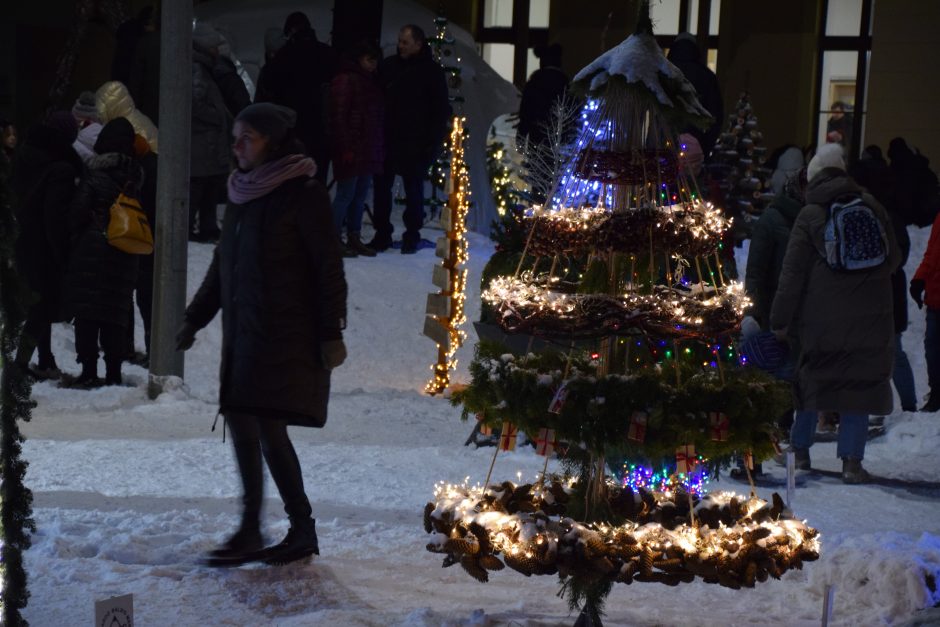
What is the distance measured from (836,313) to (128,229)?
16.2ft

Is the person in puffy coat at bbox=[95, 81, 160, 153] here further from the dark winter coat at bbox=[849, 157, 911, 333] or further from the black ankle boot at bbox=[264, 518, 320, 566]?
the black ankle boot at bbox=[264, 518, 320, 566]

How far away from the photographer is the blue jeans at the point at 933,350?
39.7 ft

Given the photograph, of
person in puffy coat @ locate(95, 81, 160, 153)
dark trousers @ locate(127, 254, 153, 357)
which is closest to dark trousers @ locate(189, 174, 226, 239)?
person in puffy coat @ locate(95, 81, 160, 153)

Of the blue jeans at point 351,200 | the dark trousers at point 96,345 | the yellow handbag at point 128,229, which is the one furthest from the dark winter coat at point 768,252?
the blue jeans at point 351,200

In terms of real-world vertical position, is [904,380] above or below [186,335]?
below

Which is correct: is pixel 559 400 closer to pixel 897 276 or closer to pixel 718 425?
pixel 718 425

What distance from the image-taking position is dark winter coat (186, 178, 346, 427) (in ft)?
19.3

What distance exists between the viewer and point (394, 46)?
1808cm

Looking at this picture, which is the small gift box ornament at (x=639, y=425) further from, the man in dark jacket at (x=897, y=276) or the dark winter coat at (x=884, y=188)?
the dark winter coat at (x=884, y=188)

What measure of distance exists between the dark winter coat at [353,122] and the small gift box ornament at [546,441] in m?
9.27

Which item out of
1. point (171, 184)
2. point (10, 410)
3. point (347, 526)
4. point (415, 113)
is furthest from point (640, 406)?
point (415, 113)

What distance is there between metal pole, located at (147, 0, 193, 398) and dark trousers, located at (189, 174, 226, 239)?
11.0 ft

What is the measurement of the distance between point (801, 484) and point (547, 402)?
428cm

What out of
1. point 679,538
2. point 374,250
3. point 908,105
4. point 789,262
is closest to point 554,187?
point 679,538
